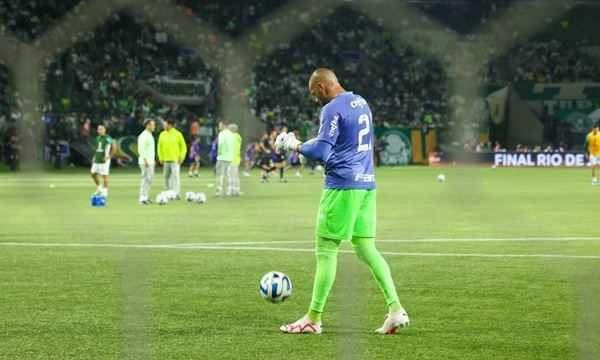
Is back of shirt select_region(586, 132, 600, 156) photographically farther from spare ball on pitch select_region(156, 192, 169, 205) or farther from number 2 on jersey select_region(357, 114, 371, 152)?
number 2 on jersey select_region(357, 114, 371, 152)

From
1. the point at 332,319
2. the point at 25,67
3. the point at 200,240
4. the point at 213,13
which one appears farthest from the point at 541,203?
the point at 25,67

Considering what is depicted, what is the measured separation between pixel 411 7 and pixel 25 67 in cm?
122

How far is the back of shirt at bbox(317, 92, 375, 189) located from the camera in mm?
6570

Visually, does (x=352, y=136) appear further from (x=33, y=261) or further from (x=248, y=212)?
(x=248, y=212)

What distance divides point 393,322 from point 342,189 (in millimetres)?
756

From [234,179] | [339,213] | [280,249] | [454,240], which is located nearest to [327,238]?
[339,213]

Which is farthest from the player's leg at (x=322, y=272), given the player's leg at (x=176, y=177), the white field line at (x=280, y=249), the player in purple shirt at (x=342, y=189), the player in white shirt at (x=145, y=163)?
the player's leg at (x=176, y=177)

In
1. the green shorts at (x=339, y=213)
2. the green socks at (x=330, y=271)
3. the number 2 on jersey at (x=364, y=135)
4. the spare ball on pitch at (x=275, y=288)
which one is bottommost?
the spare ball on pitch at (x=275, y=288)

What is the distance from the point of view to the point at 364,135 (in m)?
6.74

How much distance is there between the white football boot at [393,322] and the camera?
6.68 metres

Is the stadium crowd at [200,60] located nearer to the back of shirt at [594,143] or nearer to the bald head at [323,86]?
the bald head at [323,86]

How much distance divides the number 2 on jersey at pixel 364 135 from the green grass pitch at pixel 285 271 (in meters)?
0.84

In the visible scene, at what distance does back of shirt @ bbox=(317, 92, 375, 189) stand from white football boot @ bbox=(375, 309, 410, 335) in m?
0.71

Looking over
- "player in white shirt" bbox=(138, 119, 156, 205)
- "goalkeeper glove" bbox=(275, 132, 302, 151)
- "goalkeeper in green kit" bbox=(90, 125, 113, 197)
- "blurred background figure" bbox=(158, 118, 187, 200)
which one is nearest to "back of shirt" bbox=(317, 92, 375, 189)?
"goalkeeper glove" bbox=(275, 132, 302, 151)
